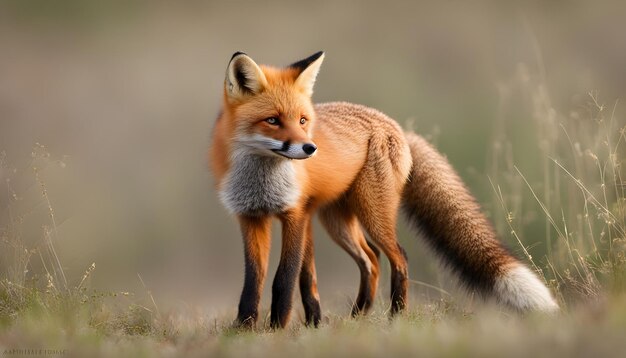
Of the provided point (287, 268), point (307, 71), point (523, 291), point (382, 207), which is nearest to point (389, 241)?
point (382, 207)

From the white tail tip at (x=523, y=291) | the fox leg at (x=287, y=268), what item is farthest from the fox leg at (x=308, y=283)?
the white tail tip at (x=523, y=291)

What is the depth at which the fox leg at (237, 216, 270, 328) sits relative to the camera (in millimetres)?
4188

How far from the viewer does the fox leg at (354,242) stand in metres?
5.08

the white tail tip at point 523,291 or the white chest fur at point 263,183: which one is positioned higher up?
the white chest fur at point 263,183

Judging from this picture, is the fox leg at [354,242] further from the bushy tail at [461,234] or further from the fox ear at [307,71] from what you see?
the fox ear at [307,71]

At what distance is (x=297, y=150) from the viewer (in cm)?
383

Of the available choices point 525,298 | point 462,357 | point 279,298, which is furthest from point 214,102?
point 462,357

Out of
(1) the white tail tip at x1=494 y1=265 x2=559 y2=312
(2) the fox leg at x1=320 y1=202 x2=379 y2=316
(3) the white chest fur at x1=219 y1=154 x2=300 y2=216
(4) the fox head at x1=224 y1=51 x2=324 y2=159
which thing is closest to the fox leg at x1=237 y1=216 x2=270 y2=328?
(3) the white chest fur at x1=219 y1=154 x2=300 y2=216

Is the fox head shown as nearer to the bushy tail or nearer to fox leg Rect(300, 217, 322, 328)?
fox leg Rect(300, 217, 322, 328)

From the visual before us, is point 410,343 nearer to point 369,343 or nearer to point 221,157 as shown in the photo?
point 369,343

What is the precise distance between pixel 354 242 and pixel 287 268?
3.18ft

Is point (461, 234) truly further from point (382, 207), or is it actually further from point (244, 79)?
point (244, 79)

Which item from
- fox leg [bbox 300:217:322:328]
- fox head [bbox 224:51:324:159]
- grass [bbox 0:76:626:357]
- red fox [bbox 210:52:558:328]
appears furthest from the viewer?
fox leg [bbox 300:217:322:328]

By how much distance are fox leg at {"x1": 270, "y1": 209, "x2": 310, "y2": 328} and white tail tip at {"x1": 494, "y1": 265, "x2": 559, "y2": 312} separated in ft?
3.80
